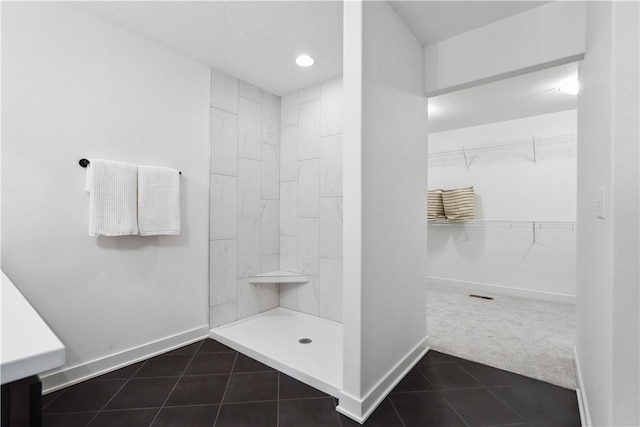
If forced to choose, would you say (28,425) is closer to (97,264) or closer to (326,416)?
(326,416)

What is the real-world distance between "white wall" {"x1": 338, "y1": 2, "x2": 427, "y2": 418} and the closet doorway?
0.79 m

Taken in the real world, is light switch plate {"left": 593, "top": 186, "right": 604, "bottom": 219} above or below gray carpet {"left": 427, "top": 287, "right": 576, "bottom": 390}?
above

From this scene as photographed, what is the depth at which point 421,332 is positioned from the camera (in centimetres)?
215

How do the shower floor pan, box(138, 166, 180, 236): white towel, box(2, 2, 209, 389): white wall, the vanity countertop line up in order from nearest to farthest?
the vanity countertop → box(2, 2, 209, 389): white wall → the shower floor pan → box(138, 166, 180, 236): white towel

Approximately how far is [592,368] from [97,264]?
265cm

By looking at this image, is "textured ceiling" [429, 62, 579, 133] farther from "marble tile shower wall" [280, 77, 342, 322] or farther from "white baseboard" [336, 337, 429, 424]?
"white baseboard" [336, 337, 429, 424]

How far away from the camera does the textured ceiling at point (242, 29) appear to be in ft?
5.79

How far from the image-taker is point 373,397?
5.10 ft

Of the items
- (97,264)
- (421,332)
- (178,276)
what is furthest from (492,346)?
(97,264)

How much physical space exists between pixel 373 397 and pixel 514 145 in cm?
357

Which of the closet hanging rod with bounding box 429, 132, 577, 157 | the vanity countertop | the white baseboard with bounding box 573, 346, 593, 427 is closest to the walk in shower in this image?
the white baseboard with bounding box 573, 346, 593, 427

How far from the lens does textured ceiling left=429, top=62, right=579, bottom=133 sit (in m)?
2.62

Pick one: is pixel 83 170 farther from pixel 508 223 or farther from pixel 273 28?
pixel 508 223

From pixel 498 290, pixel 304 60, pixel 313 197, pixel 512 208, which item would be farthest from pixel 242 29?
pixel 498 290
